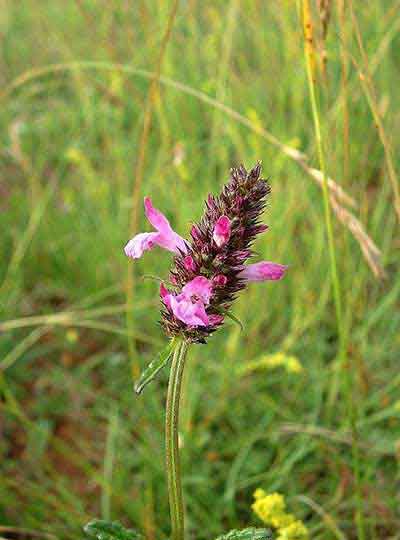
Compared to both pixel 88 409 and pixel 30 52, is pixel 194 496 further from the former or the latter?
pixel 30 52

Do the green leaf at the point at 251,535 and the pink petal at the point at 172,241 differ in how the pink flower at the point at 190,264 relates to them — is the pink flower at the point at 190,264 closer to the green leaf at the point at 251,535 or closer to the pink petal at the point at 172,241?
the pink petal at the point at 172,241

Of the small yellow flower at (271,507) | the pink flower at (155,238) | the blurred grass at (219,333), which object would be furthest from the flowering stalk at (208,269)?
the blurred grass at (219,333)

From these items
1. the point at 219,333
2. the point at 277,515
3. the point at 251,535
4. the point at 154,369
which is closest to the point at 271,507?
the point at 277,515

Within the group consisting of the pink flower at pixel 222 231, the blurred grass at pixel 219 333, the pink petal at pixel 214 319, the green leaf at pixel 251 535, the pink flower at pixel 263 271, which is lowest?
the green leaf at pixel 251 535

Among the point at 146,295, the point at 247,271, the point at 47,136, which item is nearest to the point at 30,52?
the point at 47,136

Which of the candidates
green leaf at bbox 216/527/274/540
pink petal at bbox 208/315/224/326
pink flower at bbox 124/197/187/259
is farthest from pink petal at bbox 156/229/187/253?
green leaf at bbox 216/527/274/540

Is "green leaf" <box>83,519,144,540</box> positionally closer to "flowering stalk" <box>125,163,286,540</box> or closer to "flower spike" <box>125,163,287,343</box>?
"flowering stalk" <box>125,163,286,540</box>
